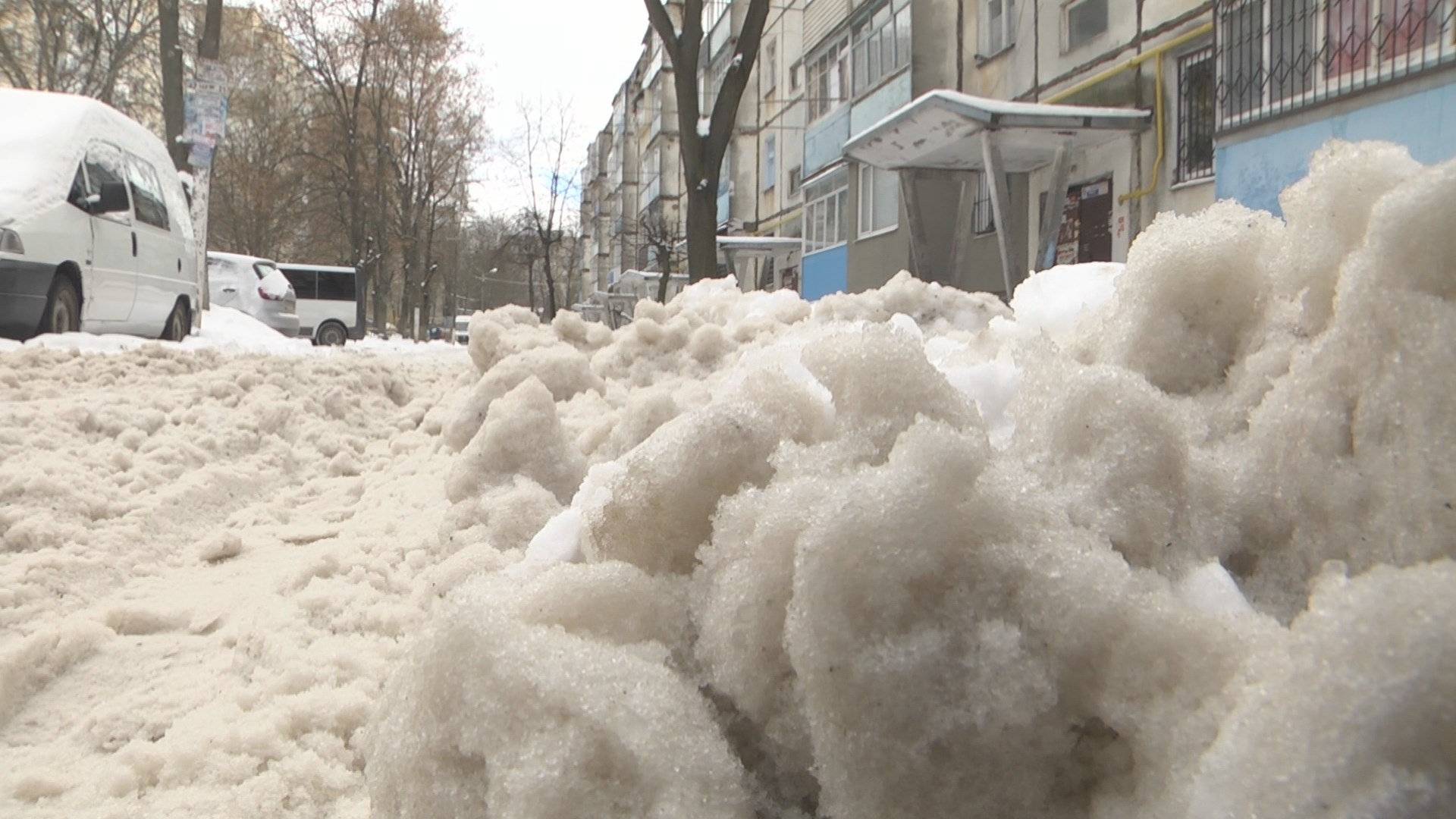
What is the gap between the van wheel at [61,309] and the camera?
6.16m

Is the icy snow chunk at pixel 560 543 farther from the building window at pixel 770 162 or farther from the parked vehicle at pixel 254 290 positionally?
the building window at pixel 770 162

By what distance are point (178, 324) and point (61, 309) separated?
267 cm

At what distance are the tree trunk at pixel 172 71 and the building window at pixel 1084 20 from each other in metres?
12.0

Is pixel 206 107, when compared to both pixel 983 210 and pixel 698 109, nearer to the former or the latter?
pixel 698 109

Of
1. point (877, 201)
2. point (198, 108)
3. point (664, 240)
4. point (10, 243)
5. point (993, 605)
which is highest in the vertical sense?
point (664, 240)

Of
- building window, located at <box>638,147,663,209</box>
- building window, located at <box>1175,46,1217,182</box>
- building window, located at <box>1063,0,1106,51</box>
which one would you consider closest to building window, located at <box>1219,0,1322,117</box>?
building window, located at <box>1175,46,1217,182</box>

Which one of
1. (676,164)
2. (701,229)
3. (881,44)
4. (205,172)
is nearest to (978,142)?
(701,229)

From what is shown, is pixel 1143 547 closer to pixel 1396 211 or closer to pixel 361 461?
pixel 1396 211

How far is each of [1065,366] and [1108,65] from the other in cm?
1202

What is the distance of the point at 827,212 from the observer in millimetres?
20359

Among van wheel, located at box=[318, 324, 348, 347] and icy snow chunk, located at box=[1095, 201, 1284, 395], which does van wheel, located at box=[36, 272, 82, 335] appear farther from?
van wheel, located at box=[318, 324, 348, 347]

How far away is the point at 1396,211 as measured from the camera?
969 mm

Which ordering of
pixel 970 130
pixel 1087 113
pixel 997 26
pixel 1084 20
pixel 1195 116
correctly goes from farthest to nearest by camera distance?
1. pixel 997 26
2. pixel 1084 20
3. pixel 1195 116
4. pixel 1087 113
5. pixel 970 130

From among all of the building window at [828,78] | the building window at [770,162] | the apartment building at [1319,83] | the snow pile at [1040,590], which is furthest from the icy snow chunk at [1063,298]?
the building window at [770,162]
